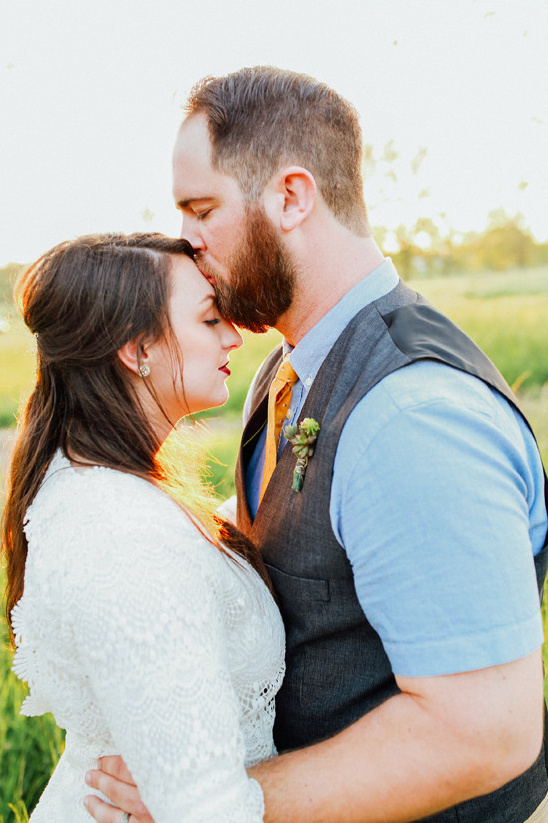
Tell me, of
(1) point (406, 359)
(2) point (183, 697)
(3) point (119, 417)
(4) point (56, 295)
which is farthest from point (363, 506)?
(4) point (56, 295)

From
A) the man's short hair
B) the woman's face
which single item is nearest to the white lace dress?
the woman's face

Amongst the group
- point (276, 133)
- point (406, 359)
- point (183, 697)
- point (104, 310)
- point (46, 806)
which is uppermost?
point (276, 133)

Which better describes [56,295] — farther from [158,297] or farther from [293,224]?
[293,224]

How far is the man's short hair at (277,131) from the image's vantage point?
1.84 meters

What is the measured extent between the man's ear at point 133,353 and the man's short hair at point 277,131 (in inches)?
19.3

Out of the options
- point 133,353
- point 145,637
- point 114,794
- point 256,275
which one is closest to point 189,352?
point 133,353

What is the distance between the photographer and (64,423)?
5.59 feet

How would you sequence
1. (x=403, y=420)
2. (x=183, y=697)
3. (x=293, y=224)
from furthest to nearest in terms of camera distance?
(x=293, y=224), (x=403, y=420), (x=183, y=697)

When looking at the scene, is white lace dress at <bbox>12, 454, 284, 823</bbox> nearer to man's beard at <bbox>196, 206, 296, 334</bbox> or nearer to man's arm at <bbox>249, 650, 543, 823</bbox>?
man's arm at <bbox>249, 650, 543, 823</bbox>

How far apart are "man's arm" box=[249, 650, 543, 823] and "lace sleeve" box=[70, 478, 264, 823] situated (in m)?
0.12

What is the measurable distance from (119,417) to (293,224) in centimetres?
66

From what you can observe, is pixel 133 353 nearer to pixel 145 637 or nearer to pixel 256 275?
pixel 256 275

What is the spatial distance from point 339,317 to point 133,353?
0.52 m

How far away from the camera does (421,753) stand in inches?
50.3
